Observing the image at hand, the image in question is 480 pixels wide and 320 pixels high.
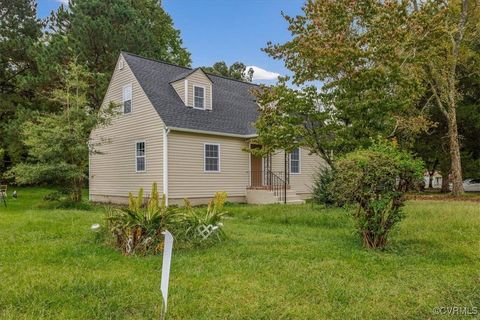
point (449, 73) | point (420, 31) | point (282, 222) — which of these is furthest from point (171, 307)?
point (449, 73)

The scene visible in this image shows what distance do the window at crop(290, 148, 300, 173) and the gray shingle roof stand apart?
258cm

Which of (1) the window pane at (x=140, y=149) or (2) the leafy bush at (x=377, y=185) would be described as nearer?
(2) the leafy bush at (x=377, y=185)

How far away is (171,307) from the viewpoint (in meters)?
3.61

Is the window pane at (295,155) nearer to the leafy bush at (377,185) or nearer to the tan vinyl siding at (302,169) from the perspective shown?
the tan vinyl siding at (302,169)

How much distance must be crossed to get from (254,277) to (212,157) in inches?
419

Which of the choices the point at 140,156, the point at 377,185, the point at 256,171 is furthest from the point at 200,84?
the point at 377,185

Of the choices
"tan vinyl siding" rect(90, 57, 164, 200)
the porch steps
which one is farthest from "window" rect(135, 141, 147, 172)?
the porch steps

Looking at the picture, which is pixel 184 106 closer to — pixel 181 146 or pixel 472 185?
pixel 181 146

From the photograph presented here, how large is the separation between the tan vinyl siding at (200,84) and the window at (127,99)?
2.50 metres

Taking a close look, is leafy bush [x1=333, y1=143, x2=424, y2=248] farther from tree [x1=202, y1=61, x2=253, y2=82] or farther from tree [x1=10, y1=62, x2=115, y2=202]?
tree [x1=202, y1=61, x2=253, y2=82]

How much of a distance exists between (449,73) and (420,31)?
10.9 m

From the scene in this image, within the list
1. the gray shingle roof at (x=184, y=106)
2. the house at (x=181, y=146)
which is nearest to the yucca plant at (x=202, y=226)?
the house at (x=181, y=146)

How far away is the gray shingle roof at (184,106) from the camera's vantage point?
46.9 ft

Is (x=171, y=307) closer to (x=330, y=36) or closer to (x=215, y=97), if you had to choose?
(x=330, y=36)
